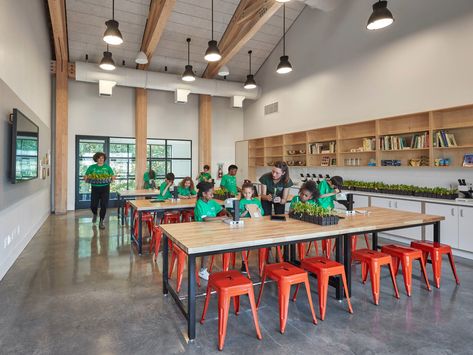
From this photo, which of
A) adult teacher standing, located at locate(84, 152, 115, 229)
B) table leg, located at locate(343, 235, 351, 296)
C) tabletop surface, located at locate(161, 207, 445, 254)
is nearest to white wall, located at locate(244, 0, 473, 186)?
tabletop surface, located at locate(161, 207, 445, 254)

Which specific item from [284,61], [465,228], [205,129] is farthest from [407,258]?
[205,129]

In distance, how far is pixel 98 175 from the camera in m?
6.18

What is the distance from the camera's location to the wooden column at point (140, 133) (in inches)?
358

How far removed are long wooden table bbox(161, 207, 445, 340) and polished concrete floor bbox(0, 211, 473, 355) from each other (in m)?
0.27

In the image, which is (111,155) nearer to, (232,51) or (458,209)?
(232,51)

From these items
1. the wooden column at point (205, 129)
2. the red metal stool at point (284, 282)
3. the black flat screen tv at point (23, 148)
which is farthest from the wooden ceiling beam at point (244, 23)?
the red metal stool at point (284, 282)

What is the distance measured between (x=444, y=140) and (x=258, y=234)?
13.8ft

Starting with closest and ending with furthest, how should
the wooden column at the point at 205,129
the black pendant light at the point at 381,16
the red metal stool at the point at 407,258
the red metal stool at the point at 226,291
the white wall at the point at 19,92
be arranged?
the red metal stool at the point at 226,291, the red metal stool at the point at 407,258, the white wall at the point at 19,92, the black pendant light at the point at 381,16, the wooden column at the point at 205,129

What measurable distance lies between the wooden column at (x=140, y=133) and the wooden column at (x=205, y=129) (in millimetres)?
1821

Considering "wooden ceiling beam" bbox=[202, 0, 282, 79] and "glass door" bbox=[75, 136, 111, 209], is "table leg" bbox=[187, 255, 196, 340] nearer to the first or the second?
"wooden ceiling beam" bbox=[202, 0, 282, 79]

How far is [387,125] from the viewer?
6.05m

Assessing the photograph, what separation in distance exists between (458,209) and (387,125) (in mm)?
2235

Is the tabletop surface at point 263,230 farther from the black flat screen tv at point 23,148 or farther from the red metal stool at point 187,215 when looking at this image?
the red metal stool at point 187,215

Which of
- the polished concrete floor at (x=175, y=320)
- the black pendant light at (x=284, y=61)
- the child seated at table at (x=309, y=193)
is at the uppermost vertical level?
the black pendant light at (x=284, y=61)
